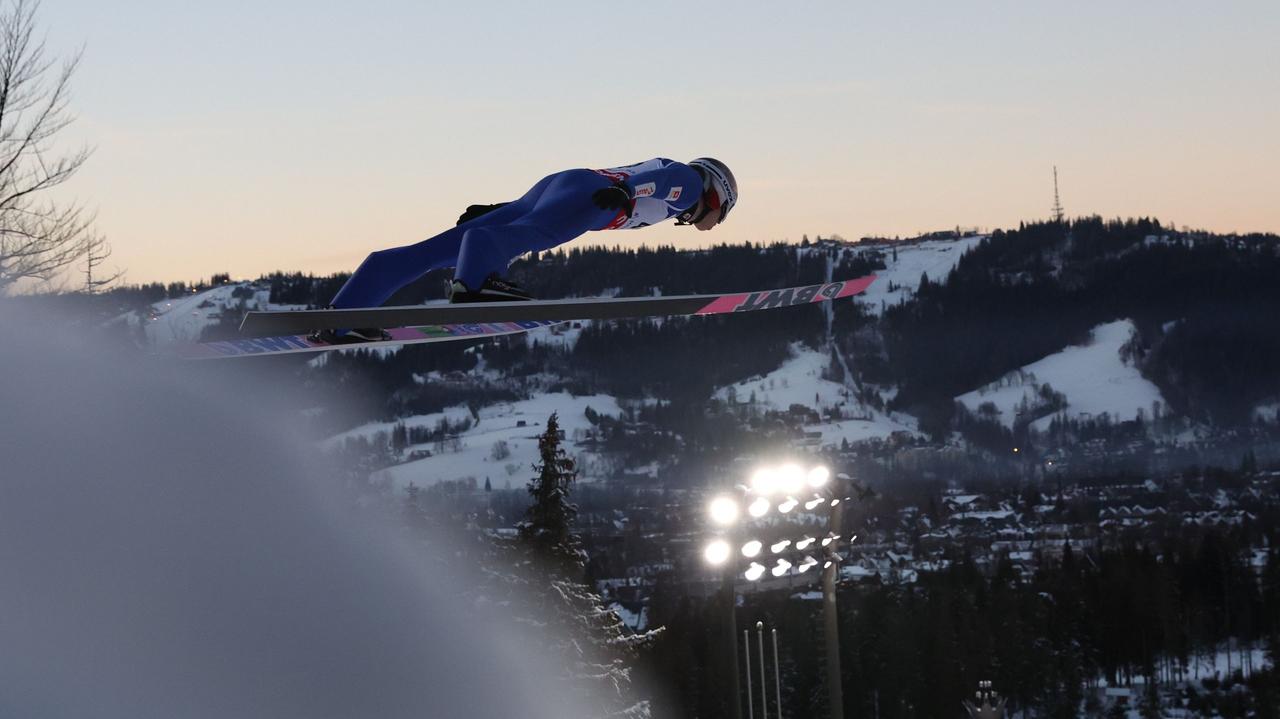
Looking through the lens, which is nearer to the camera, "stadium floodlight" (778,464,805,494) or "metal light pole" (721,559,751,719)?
"stadium floodlight" (778,464,805,494)

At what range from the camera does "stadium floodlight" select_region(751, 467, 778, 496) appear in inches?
698

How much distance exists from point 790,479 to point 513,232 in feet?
39.2

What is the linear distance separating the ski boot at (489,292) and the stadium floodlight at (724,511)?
11.5 meters

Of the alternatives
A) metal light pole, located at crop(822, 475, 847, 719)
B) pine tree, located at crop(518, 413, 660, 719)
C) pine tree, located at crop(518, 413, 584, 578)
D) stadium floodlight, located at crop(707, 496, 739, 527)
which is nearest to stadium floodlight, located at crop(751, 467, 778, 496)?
stadium floodlight, located at crop(707, 496, 739, 527)

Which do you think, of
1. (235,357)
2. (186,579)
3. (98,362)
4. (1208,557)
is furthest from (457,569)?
(1208,557)

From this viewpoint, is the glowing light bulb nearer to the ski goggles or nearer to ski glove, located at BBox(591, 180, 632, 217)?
the ski goggles

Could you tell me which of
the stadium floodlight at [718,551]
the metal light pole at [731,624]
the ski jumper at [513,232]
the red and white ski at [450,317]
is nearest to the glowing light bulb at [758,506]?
the stadium floodlight at [718,551]

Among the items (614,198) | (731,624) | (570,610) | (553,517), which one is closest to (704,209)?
(614,198)

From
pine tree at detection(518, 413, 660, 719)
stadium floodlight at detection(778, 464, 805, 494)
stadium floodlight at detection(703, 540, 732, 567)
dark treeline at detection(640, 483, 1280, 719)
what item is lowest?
dark treeline at detection(640, 483, 1280, 719)

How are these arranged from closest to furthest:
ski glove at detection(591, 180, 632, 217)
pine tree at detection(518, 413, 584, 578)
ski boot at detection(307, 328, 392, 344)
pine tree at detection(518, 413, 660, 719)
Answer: ski glove at detection(591, 180, 632, 217)
ski boot at detection(307, 328, 392, 344)
pine tree at detection(518, 413, 660, 719)
pine tree at detection(518, 413, 584, 578)

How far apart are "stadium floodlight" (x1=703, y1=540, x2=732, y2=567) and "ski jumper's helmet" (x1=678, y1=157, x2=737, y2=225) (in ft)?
35.7

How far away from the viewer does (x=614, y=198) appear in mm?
6668

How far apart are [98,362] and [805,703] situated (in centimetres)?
7165

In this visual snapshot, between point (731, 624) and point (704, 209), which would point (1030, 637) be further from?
point (704, 209)
